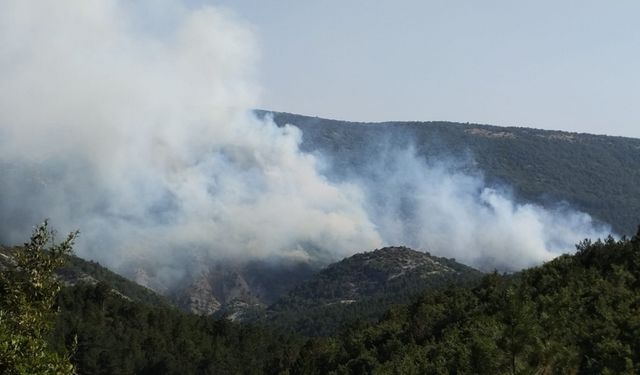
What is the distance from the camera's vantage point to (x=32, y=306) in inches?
1220

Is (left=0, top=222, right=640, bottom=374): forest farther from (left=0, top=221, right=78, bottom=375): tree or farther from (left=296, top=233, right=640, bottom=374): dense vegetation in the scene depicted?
(left=296, top=233, right=640, bottom=374): dense vegetation

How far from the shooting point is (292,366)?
7485 inches

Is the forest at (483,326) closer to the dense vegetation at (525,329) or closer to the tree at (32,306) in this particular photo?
the tree at (32,306)

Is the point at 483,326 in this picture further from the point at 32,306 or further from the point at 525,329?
the point at 32,306

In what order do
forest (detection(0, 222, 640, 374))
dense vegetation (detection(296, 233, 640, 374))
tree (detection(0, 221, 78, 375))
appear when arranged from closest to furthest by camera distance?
tree (detection(0, 221, 78, 375)) → forest (detection(0, 222, 640, 374)) → dense vegetation (detection(296, 233, 640, 374))

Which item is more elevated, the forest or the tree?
the forest

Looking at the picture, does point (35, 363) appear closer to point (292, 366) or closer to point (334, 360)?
point (334, 360)

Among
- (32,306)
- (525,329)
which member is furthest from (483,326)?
(32,306)

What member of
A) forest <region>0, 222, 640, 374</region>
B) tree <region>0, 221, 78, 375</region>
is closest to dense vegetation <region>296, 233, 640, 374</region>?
forest <region>0, 222, 640, 374</region>

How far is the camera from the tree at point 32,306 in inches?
1077

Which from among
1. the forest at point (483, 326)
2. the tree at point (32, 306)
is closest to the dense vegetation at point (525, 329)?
the forest at point (483, 326)

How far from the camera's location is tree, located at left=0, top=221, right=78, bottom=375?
27.4m

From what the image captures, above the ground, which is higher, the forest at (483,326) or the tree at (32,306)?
the forest at (483,326)

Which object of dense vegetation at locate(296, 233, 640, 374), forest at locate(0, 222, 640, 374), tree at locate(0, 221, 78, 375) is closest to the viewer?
tree at locate(0, 221, 78, 375)
